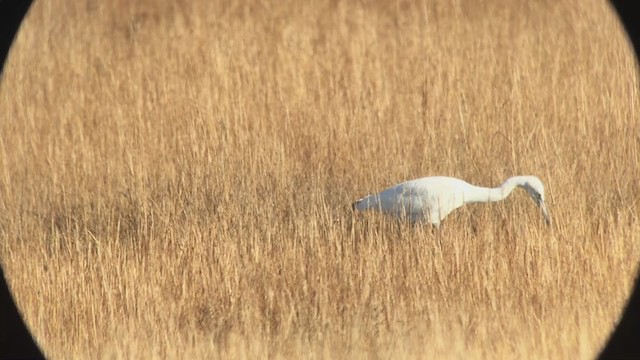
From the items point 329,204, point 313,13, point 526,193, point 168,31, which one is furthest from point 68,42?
point 526,193

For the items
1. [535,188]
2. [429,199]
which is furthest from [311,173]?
[535,188]

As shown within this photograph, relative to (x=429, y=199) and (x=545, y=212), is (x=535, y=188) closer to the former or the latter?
(x=545, y=212)

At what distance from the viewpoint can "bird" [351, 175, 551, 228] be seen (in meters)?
6.49

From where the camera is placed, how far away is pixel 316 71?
8.69m

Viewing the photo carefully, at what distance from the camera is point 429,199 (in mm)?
6480

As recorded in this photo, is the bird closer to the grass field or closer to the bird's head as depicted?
the bird's head

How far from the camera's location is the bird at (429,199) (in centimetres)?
A: 649

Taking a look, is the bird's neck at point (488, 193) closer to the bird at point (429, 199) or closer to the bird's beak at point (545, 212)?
the bird at point (429, 199)

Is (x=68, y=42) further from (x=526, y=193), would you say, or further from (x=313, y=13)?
(x=526, y=193)

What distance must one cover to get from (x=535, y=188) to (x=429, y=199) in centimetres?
66

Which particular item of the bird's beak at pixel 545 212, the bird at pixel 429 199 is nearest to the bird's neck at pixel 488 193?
the bird at pixel 429 199

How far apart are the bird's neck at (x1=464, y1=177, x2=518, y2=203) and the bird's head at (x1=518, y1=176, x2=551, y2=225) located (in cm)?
6

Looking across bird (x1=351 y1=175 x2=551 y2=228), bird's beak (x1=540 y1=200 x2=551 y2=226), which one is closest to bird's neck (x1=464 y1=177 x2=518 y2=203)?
bird (x1=351 y1=175 x2=551 y2=228)

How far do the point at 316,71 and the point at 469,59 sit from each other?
1084 millimetres
